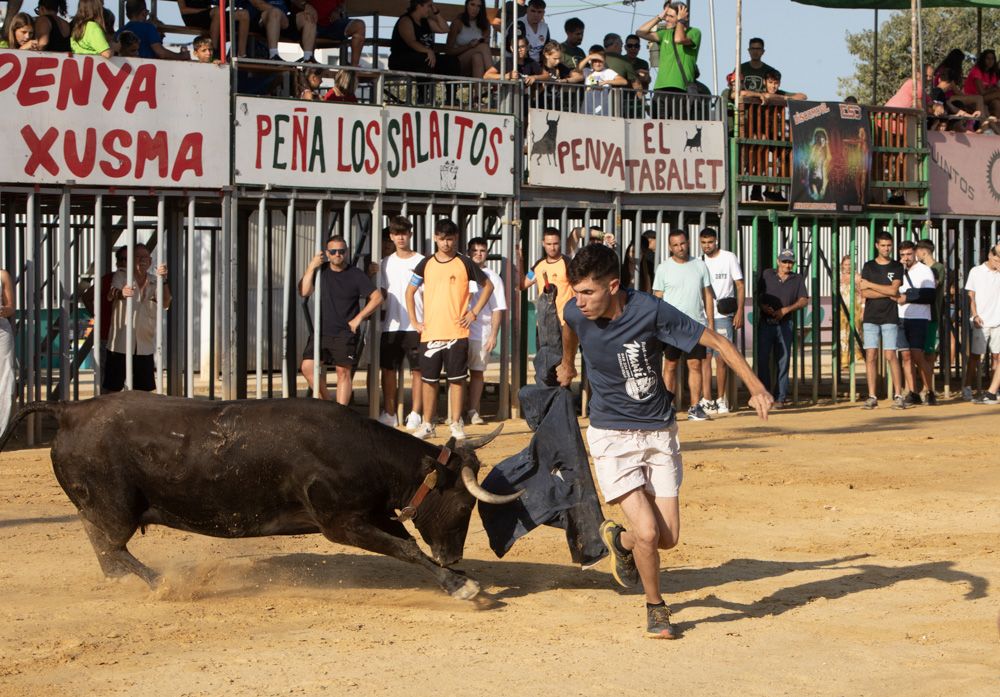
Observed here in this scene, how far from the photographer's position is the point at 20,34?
12641mm

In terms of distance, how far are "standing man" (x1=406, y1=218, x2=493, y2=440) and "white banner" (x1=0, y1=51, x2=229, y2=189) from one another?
6.58ft

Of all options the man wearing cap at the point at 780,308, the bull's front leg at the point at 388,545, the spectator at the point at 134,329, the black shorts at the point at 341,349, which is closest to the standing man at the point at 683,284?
the man wearing cap at the point at 780,308

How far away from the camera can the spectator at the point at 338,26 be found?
1512 cm

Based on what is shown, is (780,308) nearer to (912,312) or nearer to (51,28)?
(912,312)

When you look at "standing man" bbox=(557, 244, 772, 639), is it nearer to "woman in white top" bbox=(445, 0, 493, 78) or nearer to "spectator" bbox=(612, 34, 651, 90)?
"woman in white top" bbox=(445, 0, 493, 78)

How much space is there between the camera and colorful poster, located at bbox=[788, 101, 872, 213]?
56.3 ft

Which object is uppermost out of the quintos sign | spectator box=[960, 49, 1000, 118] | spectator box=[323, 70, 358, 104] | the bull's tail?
spectator box=[960, 49, 1000, 118]

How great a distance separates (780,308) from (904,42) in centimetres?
3394

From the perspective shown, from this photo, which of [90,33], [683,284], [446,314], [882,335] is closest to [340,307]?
[446,314]

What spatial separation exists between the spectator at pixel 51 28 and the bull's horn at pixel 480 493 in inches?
278

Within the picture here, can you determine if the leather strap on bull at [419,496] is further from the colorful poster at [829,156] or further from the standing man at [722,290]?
the colorful poster at [829,156]

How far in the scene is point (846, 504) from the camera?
33.8 feet

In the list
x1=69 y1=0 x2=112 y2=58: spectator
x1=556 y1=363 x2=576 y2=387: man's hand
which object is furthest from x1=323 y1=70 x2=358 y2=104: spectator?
x1=556 y1=363 x2=576 y2=387: man's hand

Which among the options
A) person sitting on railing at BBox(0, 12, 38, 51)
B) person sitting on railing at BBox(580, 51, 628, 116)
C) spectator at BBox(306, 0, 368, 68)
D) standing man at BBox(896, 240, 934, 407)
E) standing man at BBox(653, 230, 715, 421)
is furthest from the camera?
standing man at BBox(896, 240, 934, 407)
